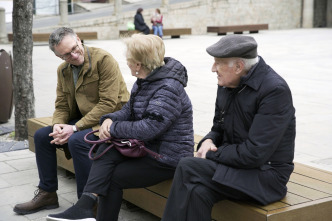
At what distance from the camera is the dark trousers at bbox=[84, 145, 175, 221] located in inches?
142

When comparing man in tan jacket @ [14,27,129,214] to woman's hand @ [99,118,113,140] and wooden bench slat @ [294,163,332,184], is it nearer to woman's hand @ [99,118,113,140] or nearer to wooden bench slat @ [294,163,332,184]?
woman's hand @ [99,118,113,140]

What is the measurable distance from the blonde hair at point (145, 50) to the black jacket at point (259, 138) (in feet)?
2.01

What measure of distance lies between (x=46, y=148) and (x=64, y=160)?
72 centimetres

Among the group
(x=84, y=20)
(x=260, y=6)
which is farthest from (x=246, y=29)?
(x=84, y=20)

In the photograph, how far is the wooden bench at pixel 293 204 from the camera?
2986 millimetres

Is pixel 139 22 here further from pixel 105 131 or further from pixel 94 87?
pixel 105 131

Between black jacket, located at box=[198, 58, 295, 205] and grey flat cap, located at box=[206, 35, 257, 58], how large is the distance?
10 centimetres

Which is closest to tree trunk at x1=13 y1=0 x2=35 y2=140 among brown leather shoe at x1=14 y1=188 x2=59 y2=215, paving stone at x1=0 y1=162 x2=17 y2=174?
paving stone at x1=0 y1=162 x2=17 y2=174

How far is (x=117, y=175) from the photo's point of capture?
3.61m

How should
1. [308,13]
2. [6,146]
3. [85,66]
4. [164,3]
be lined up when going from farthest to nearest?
[308,13] → [164,3] → [6,146] → [85,66]

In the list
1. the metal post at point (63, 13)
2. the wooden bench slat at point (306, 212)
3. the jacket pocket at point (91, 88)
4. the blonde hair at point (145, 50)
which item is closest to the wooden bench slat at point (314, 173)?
the wooden bench slat at point (306, 212)

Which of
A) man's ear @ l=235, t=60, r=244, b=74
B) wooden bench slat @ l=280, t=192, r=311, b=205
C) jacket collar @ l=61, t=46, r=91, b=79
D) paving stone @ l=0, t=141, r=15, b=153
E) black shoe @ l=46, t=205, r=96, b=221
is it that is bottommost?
paving stone @ l=0, t=141, r=15, b=153

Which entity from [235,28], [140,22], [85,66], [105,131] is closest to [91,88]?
[85,66]

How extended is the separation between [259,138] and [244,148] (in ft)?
0.32
